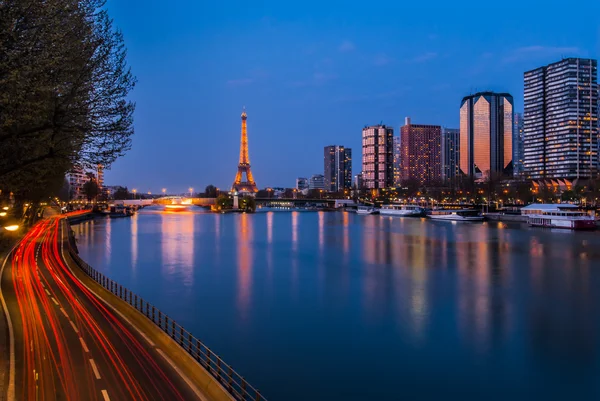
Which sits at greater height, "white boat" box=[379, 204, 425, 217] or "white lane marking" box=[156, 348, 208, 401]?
"white boat" box=[379, 204, 425, 217]

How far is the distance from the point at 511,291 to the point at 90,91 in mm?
23034

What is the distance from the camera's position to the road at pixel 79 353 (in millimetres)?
10023

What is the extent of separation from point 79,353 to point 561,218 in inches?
2735

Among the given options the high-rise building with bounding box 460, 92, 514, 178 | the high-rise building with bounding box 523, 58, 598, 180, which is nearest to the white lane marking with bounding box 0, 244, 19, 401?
the high-rise building with bounding box 523, 58, 598, 180

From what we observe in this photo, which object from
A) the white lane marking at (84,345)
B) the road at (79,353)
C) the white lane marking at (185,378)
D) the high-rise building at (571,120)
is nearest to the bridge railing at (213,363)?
the white lane marking at (185,378)

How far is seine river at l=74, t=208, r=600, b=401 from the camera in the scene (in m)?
14.5

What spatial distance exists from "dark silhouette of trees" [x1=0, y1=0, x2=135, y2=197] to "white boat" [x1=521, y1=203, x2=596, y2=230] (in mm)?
66242

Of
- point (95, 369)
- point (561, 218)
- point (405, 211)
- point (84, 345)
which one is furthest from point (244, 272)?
point (405, 211)

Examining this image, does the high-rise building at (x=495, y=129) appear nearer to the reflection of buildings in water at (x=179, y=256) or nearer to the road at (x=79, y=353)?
the reflection of buildings in water at (x=179, y=256)

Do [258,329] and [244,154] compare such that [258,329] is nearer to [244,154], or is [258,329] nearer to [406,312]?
[406,312]

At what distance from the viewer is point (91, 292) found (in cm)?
2017

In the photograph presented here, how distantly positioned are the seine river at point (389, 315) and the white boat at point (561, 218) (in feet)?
77.0

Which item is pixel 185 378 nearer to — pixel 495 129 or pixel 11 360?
pixel 11 360

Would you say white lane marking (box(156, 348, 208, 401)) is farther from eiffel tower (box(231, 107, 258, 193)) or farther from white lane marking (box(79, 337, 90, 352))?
eiffel tower (box(231, 107, 258, 193))
